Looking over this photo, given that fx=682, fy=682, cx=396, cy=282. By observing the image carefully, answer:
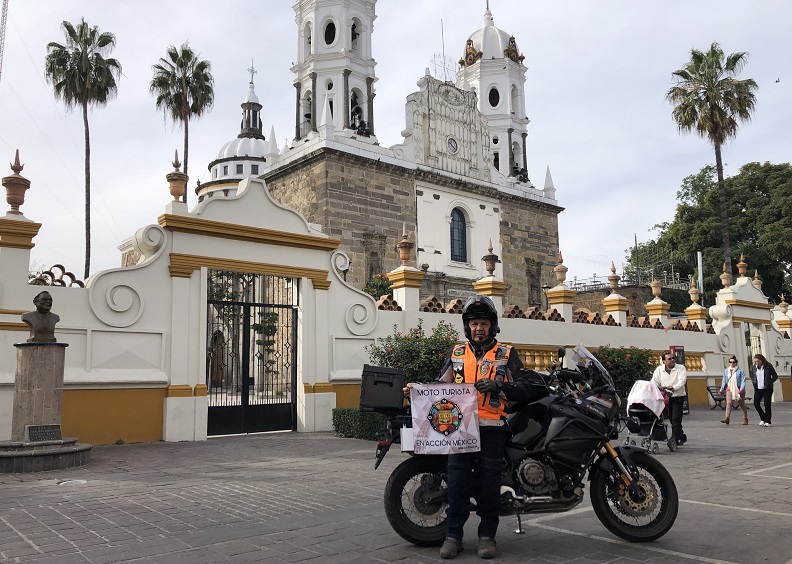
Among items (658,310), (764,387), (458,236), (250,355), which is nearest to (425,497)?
(250,355)

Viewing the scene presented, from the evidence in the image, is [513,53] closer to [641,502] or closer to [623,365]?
[623,365]

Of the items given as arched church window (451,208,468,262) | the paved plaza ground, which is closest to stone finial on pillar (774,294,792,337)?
arched church window (451,208,468,262)

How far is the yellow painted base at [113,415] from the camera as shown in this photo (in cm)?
1039

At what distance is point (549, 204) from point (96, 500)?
106 feet

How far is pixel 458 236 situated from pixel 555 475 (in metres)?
27.5

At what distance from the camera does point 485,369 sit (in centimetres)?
477

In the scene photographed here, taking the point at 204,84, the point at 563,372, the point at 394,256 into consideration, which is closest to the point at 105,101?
the point at 204,84

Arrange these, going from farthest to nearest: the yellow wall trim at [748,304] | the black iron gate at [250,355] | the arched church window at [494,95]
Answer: the arched church window at [494,95] → the yellow wall trim at [748,304] → the black iron gate at [250,355]

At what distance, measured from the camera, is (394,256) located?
94.8 ft

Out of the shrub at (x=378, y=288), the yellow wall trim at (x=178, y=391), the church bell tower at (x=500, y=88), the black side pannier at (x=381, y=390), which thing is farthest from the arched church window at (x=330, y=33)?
the black side pannier at (x=381, y=390)

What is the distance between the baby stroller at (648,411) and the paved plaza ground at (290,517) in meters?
0.57

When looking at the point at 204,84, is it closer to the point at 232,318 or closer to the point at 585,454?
the point at 232,318

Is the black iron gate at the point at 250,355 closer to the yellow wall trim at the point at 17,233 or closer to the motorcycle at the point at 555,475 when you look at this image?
the yellow wall trim at the point at 17,233

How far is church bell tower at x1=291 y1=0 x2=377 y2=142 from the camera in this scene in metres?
31.9
